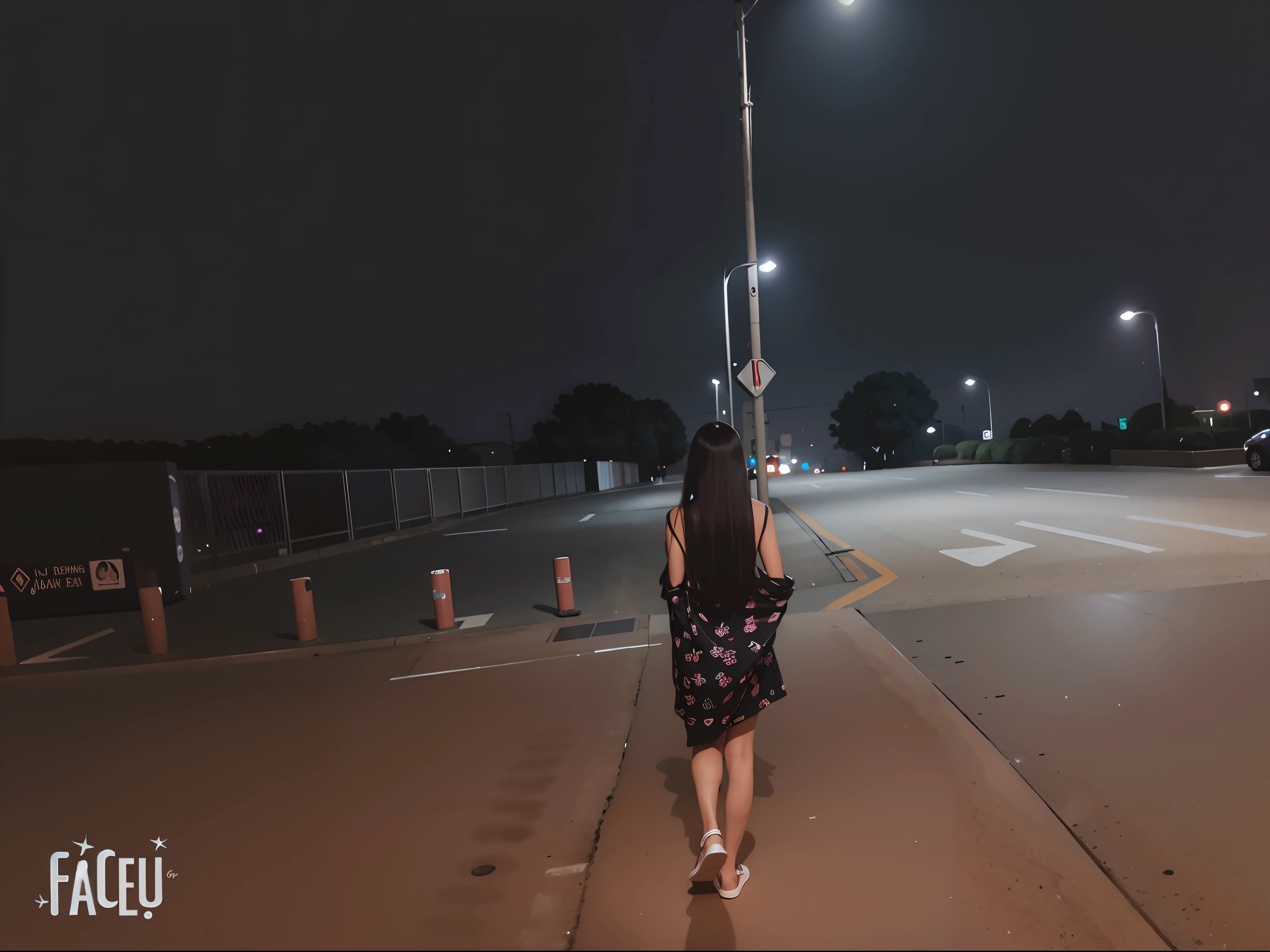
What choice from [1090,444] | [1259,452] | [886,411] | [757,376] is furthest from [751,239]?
[886,411]

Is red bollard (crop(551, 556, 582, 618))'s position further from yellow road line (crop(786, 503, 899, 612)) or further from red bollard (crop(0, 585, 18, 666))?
red bollard (crop(0, 585, 18, 666))

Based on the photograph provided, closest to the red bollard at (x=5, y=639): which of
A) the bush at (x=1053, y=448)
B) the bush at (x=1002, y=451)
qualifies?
the bush at (x=1053, y=448)

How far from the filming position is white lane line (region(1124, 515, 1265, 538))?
10219mm

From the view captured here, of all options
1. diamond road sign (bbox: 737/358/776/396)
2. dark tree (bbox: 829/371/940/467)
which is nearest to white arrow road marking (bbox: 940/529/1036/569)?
diamond road sign (bbox: 737/358/776/396)

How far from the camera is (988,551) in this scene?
10.7 meters

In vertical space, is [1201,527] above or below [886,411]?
below

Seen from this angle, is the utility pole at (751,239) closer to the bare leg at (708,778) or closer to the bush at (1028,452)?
the bare leg at (708,778)

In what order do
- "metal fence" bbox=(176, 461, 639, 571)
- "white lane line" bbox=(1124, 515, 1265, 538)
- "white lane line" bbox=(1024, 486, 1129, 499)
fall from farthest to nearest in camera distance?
"white lane line" bbox=(1024, 486, 1129, 499) → "metal fence" bbox=(176, 461, 639, 571) → "white lane line" bbox=(1124, 515, 1265, 538)

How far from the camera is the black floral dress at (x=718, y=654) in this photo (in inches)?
124

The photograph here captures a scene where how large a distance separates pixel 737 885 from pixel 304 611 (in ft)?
23.7

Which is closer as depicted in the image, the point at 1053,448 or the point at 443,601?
the point at 443,601

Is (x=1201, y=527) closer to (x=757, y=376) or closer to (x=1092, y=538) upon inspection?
(x=1092, y=538)

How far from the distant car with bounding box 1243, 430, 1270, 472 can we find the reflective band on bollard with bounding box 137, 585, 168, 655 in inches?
1042

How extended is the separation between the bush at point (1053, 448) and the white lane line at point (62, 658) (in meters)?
46.1
